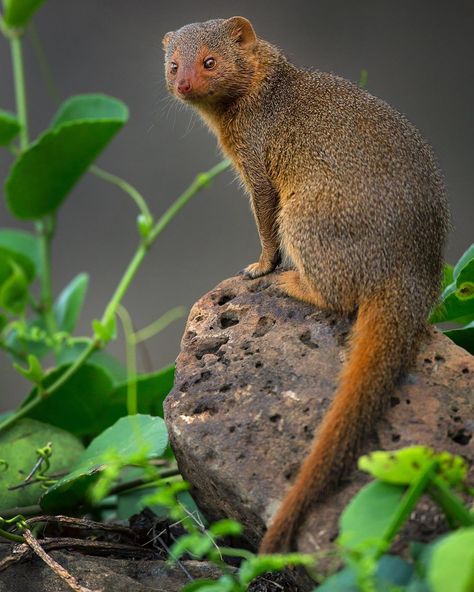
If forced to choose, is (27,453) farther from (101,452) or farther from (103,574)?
(103,574)

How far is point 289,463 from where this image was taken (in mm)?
1558

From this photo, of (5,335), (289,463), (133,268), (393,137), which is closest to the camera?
(289,463)

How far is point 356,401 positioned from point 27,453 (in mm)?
1009

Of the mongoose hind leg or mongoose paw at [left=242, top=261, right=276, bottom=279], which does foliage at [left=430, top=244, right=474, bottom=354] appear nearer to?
the mongoose hind leg

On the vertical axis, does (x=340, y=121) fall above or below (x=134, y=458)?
above

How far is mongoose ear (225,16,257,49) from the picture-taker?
255 cm

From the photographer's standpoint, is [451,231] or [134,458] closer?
[134,458]

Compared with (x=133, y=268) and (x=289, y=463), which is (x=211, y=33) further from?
(x=289, y=463)

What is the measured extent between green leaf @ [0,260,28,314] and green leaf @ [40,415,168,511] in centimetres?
81

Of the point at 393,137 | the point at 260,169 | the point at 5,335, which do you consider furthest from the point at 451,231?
the point at 5,335

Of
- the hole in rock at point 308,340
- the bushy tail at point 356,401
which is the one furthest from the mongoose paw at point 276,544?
the hole in rock at point 308,340

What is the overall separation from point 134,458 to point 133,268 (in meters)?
1.61

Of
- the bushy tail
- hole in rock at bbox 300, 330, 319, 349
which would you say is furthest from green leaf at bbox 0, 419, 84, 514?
the bushy tail

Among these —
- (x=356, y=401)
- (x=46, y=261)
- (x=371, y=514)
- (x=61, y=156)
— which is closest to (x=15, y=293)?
(x=46, y=261)
